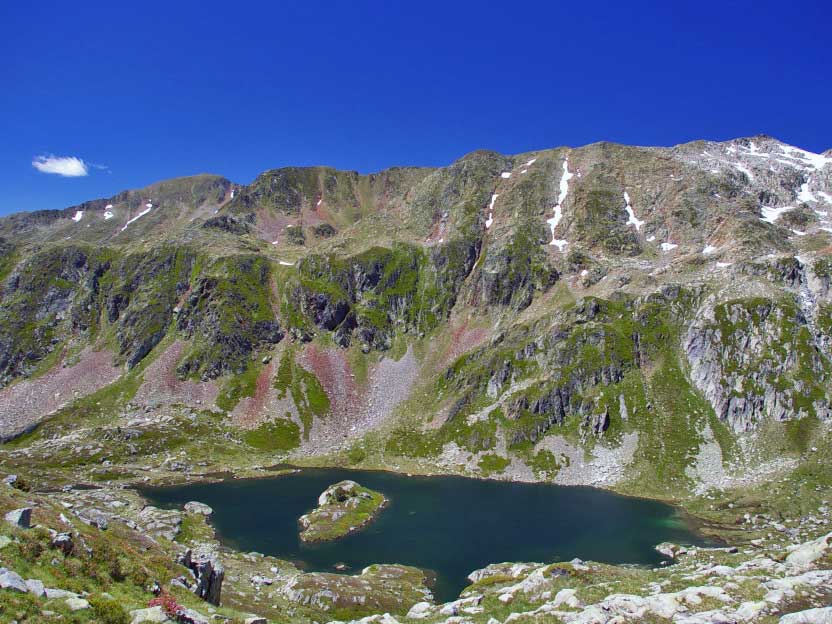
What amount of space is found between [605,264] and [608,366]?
53162mm

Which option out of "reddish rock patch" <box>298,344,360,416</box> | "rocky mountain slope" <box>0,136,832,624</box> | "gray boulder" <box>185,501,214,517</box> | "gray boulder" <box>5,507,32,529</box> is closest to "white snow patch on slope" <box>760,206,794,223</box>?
A: "rocky mountain slope" <box>0,136,832,624</box>

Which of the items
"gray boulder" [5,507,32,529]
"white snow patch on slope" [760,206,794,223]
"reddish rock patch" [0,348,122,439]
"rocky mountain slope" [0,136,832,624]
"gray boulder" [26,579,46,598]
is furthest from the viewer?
"white snow patch on slope" [760,206,794,223]

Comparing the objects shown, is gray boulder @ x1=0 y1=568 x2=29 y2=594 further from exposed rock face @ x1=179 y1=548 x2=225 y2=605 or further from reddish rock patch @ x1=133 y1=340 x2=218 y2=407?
reddish rock patch @ x1=133 y1=340 x2=218 y2=407

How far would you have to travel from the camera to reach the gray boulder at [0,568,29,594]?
15914 millimetres

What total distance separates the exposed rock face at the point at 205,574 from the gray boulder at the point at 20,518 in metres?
9.27

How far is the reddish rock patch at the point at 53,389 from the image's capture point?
150m

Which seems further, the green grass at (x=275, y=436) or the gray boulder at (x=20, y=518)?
the green grass at (x=275, y=436)

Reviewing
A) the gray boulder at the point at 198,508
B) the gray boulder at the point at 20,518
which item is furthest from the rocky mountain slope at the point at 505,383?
the gray boulder at the point at 20,518

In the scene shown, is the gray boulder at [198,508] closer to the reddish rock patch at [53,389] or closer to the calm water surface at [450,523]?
the calm water surface at [450,523]

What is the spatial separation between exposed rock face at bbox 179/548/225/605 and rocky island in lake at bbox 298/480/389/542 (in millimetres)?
48980

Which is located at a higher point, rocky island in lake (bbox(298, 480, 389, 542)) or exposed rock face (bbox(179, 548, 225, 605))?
exposed rock face (bbox(179, 548, 225, 605))

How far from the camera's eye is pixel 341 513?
85562mm

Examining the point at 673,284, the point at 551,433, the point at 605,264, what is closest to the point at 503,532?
the point at 551,433

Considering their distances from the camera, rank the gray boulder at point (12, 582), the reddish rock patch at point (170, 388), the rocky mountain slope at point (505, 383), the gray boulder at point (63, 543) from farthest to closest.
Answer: the reddish rock patch at point (170, 388), the rocky mountain slope at point (505, 383), the gray boulder at point (63, 543), the gray boulder at point (12, 582)
